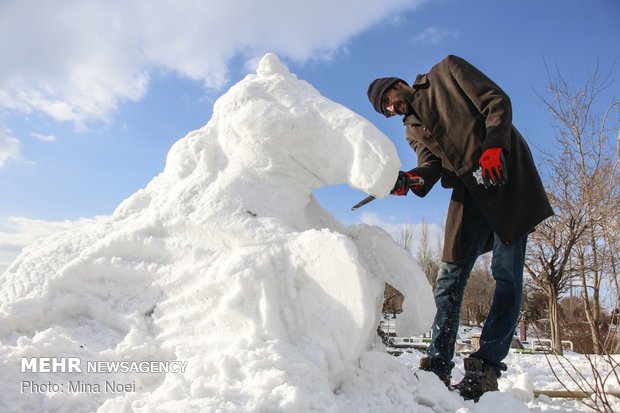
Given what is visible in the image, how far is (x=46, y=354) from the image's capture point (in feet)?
5.16

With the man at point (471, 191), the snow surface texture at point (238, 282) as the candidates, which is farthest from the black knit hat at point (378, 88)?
the snow surface texture at point (238, 282)

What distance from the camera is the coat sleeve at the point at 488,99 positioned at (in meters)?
2.36

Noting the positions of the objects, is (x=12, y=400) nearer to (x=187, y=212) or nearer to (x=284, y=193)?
(x=187, y=212)

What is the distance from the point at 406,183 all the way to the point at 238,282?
1.29 meters

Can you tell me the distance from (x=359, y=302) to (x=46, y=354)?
3.64 ft

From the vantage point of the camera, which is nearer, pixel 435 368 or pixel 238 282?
pixel 238 282

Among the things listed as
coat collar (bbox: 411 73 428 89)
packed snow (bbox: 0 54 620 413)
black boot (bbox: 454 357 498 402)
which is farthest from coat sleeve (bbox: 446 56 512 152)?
black boot (bbox: 454 357 498 402)

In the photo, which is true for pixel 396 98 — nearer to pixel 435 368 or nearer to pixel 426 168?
pixel 426 168

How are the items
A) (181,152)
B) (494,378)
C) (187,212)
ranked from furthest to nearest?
1. (494,378)
2. (181,152)
3. (187,212)

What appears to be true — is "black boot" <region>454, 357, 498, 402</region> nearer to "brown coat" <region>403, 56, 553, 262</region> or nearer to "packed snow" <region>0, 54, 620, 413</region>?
"packed snow" <region>0, 54, 620, 413</region>

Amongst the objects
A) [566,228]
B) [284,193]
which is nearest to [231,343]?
[284,193]

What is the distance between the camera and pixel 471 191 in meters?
2.63

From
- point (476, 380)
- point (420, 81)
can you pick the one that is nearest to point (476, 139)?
point (420, 81)

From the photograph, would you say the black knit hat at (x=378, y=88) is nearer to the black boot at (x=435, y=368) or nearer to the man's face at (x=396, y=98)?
the man's face at (x=396, y=98)
